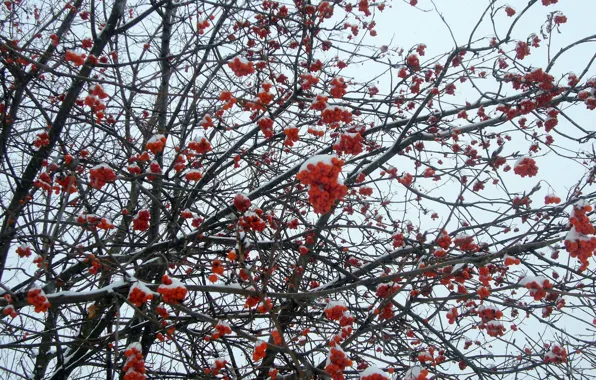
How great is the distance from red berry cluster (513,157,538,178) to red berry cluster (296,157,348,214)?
237cm

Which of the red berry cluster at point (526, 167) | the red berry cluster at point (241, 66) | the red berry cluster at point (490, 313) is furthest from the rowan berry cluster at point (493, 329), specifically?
the red berry cluster at point (241, 66)

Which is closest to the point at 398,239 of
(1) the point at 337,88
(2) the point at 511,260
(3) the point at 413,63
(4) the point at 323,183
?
(2) the point at 511,260

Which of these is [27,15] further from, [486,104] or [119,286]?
[486,104]

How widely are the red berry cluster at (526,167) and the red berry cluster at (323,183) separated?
2.37 metres

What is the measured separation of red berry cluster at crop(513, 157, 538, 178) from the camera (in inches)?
159

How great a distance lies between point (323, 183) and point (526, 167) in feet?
8.21

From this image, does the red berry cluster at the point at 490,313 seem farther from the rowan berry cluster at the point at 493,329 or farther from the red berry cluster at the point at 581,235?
the red berry cluster at the point at 581,235

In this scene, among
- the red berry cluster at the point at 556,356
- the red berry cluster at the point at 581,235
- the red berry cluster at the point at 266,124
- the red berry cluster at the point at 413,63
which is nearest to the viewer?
the red berry cluster at the point at 581,235

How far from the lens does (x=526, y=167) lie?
405 centimetres

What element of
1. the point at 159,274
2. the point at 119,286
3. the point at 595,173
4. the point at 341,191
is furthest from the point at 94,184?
the point at 595,173

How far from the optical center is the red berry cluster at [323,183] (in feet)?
7.95

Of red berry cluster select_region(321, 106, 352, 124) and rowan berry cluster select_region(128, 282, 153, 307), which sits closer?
rowan berry cluster select_region(128, 282, 153, 307)

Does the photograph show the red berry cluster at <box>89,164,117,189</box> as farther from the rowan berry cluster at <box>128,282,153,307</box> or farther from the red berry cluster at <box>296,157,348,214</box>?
the red berry cluster at <box>296,157,348,214</box>

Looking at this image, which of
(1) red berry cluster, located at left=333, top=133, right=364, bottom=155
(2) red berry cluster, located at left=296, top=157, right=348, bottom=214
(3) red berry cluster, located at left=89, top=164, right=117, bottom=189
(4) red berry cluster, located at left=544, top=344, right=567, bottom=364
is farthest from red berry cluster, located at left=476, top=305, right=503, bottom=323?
(3) red berry cluster, located at left=89, top=164, right=117, bottom=189
